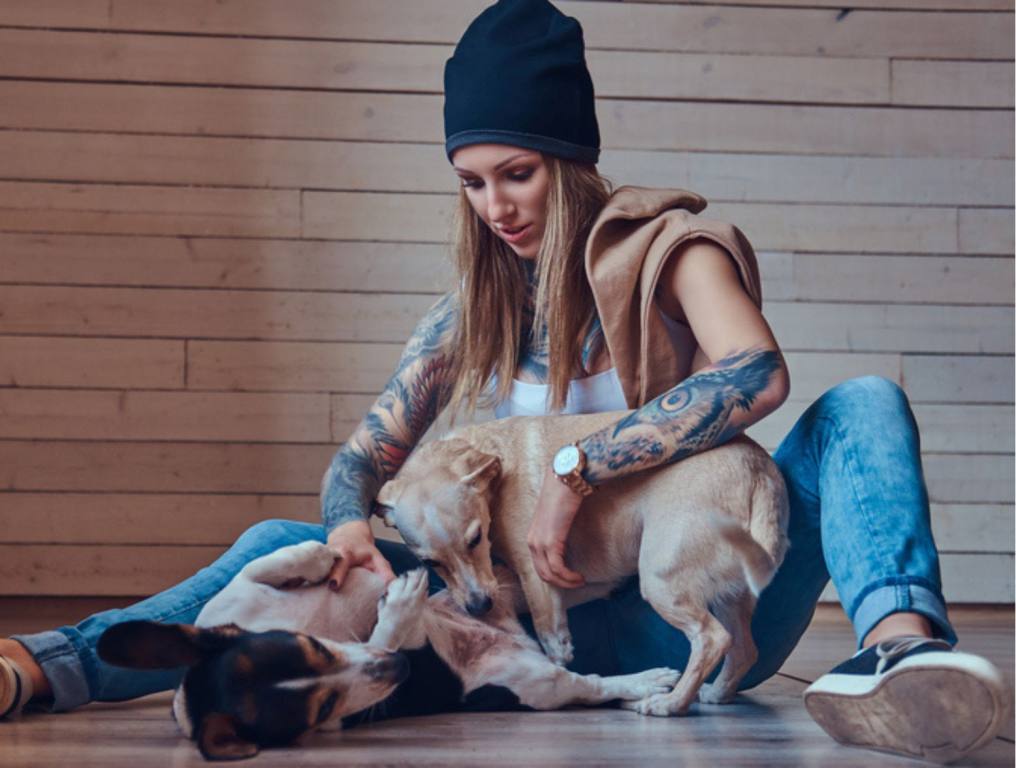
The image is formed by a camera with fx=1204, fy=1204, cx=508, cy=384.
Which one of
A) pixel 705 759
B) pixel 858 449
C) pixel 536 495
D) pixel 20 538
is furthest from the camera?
pixel 20 538

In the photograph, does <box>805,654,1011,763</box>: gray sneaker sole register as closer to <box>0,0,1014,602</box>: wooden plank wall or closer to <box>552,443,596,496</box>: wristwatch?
<box>552,443,596,496</box>: wristwatch

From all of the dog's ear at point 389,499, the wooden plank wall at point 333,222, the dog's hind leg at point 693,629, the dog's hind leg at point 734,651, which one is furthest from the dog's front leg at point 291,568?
the wooden plank wall at point 333,222

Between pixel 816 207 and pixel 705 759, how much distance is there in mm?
2879

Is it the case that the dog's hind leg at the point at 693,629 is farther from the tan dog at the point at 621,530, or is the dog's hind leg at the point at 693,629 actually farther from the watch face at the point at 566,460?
the watch face at the point at 566,460

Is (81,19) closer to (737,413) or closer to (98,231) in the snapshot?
(98,231)

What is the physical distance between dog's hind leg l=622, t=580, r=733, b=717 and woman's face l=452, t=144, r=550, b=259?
608 millimetres

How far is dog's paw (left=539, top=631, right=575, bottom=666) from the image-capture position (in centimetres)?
172

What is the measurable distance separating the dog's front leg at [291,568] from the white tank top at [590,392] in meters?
0.47

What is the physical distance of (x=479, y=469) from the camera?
67.7 inches

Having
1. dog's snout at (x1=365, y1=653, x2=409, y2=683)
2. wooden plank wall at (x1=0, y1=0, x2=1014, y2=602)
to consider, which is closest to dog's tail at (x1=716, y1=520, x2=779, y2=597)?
dog's snout at (x1=365, y1=653, x2=409, y2=683)

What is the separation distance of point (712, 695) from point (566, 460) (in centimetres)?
46

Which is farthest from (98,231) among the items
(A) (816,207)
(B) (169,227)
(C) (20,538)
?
(A) (816,207)

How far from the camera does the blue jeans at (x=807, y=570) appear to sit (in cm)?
152

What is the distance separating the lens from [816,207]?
3.99 metres
